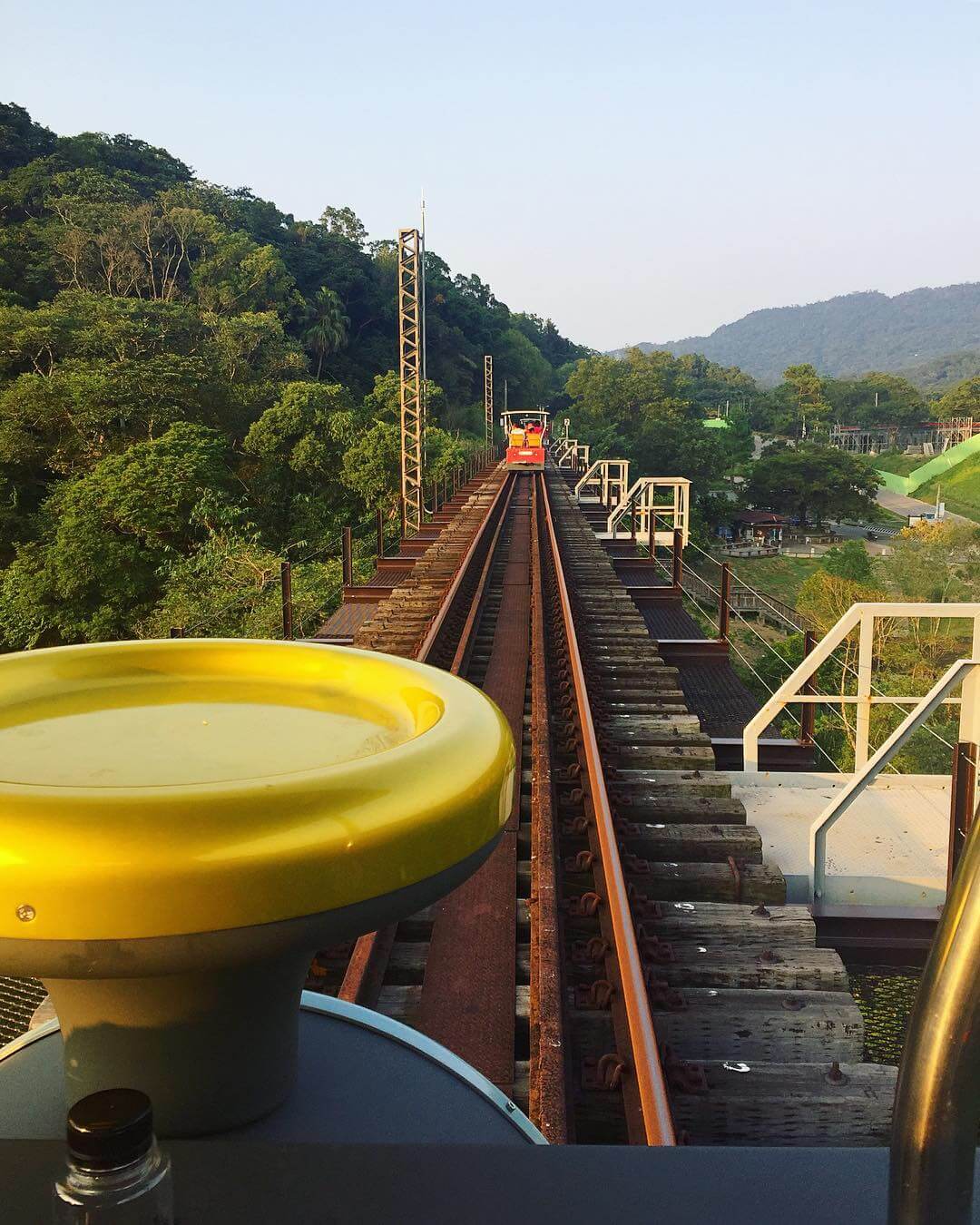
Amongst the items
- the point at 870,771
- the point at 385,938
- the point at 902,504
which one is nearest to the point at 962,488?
the point at 902,504

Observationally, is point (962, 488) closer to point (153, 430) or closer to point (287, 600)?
point (153, 430)

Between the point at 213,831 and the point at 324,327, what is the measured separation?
55576 mm

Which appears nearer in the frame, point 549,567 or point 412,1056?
point 412,1056

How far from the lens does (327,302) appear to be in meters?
55.1

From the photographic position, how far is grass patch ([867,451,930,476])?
109m

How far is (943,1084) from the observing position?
49 centimetres

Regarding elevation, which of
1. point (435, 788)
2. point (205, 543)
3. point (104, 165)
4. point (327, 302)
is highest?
point (104, 165)

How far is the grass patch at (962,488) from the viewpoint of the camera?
81062 millimetres

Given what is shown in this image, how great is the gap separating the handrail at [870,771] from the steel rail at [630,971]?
2.99ft

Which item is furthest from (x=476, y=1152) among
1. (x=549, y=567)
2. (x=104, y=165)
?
(x=104, y=165)

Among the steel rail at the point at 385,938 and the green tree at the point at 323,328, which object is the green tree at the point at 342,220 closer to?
the green tree at the point at 323,328

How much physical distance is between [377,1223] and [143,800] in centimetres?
34

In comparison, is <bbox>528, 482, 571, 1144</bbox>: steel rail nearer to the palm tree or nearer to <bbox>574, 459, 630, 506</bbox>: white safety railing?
<bbox>574, 459, 630, 506</bbox>: white safety railing

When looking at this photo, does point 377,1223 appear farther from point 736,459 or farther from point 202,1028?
point 736,459
